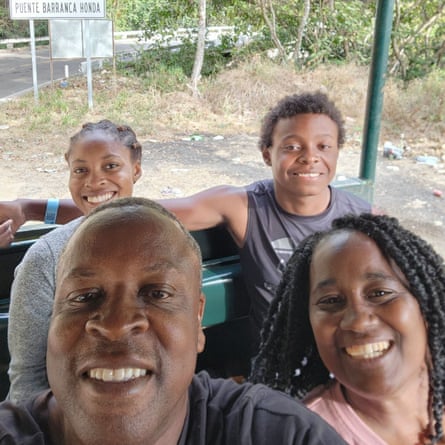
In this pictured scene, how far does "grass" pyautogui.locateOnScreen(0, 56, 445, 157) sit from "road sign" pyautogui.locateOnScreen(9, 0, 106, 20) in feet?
3.73

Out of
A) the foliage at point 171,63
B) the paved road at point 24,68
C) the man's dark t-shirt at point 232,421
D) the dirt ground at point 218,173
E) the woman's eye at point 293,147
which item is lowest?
the dirt ground at point 218,173

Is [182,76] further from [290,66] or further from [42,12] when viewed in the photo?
[42,12]

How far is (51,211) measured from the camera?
219 centimetres

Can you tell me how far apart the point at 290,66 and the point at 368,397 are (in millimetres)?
9837

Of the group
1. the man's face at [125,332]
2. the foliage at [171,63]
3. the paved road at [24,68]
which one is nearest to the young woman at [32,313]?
the man's face at [125,332]

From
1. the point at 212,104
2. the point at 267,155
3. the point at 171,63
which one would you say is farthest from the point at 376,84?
the point at 171,63

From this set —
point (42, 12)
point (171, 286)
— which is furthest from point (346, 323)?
point (42, 12)

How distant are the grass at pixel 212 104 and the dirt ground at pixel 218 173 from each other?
16.5 inches

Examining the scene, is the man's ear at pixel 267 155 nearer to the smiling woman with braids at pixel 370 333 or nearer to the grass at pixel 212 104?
the smiling woman with braids at pixel 370 333

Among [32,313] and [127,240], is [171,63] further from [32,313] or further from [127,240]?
[127,240]

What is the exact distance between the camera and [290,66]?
34.8ft

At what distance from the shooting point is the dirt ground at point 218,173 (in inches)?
213

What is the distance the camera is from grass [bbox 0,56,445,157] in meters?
7.60

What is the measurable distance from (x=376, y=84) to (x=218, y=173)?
11.8ft
